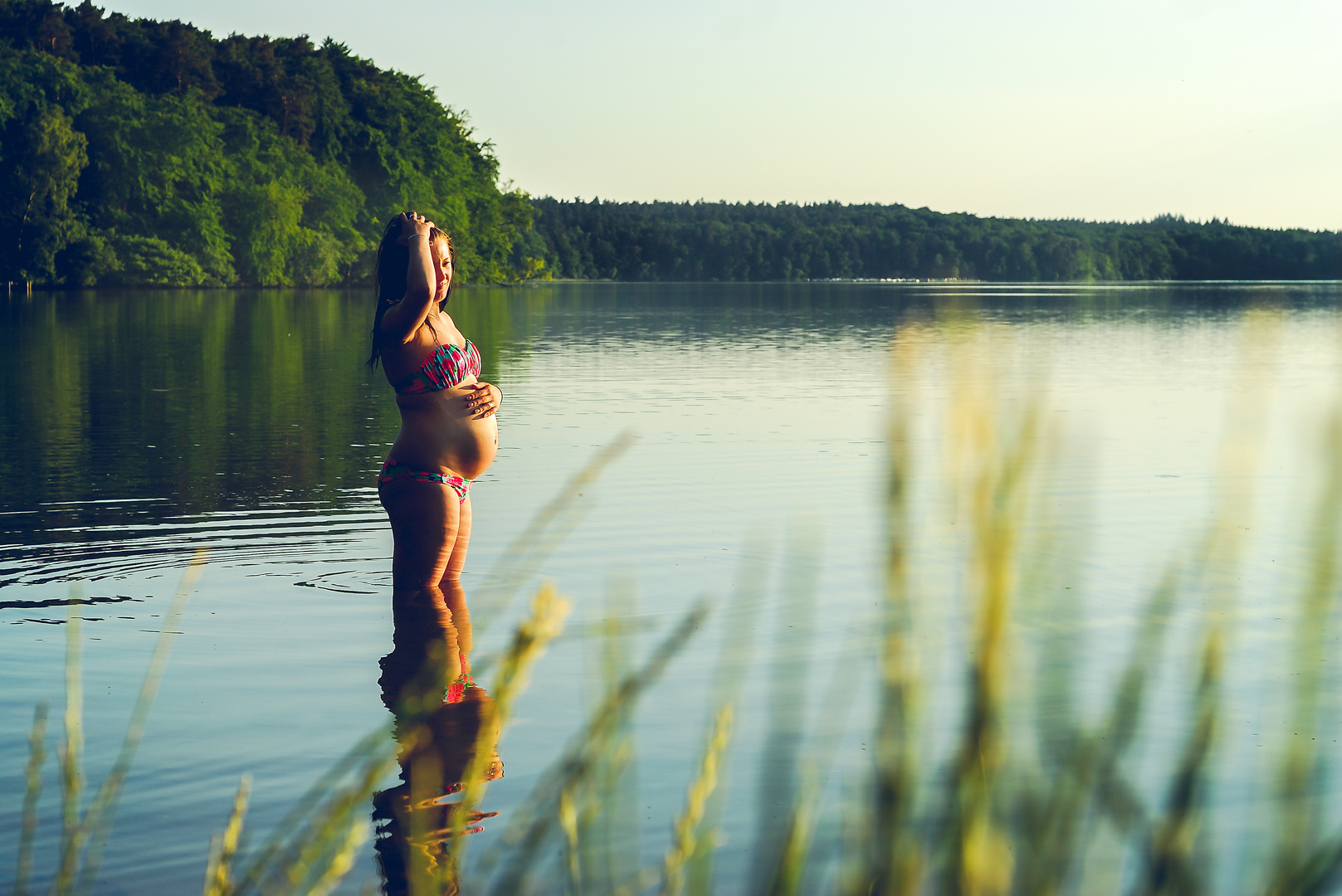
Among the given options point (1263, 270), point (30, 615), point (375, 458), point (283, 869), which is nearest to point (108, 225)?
→ point (375, 458)

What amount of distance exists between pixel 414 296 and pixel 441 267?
28cm

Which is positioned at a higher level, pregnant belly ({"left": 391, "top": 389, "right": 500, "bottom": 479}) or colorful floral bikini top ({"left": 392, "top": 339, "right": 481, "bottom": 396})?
colorful floral bikini top ({"left": 392, "top": 339, "right": 481, "bottom": 396})

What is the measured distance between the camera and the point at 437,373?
18.0 ft

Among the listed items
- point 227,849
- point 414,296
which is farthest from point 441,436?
point 227,849

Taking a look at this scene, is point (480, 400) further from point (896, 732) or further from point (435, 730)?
point (896, 732)

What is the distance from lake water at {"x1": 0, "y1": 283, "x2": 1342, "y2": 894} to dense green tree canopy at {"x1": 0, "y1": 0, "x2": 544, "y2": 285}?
5362 centimetres

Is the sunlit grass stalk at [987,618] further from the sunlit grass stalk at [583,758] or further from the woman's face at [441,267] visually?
the woman's face at [441,267]

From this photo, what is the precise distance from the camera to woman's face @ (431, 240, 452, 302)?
5539 millimetres

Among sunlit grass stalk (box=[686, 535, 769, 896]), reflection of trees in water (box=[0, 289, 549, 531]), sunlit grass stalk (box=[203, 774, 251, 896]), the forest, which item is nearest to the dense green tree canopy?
the forest

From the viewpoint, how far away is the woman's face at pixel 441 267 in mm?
5539

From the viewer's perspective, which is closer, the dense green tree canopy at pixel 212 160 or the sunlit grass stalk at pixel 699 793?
the sunlit grass stalk at pixel 699 793

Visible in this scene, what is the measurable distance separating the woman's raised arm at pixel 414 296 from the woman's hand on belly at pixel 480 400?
12.7 inches

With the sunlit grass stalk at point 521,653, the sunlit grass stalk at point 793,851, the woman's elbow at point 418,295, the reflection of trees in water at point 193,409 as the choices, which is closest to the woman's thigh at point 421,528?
the woman's elbow at point 418,295

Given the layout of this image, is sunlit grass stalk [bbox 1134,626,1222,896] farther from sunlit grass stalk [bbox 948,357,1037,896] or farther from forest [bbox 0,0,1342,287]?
forest [bbox 0,0,1342,287]
